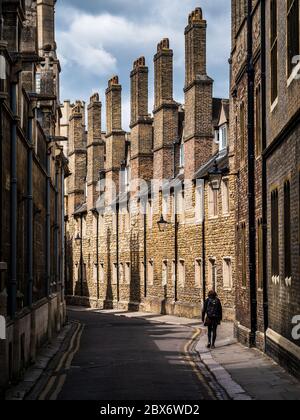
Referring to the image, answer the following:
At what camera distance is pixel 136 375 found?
18.2 m

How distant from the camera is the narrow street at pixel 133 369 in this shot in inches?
601

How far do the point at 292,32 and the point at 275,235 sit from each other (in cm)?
485

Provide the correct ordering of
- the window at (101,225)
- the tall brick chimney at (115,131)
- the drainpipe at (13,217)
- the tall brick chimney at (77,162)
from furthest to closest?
the tall brick chimney at (77,162) → the window at (101,225) → the tall brick chimney at (115,131) → the drainpipe at (13,217)

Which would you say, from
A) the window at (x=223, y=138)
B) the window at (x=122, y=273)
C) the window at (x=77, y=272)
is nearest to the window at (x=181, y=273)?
the window at (x=223, y=138)

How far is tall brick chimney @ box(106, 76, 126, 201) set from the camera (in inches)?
2286

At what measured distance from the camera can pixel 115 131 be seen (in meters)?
58.2

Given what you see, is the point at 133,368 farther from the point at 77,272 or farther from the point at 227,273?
the point at 77,272

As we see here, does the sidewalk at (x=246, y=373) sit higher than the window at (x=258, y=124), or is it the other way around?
the window at (x=258, y=124)

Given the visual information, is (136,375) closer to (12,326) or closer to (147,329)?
(12,326)

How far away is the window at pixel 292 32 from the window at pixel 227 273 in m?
20.3

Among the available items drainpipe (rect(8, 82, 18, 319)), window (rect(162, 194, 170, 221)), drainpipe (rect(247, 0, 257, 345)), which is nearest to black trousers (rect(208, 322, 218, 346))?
drainpipe (rect(247, 0, 257, 345))

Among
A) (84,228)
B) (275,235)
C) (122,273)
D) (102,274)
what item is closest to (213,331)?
(275,235)

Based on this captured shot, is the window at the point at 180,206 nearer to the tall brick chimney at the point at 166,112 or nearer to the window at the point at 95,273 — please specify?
the tall brick chimney at the point at 166,112

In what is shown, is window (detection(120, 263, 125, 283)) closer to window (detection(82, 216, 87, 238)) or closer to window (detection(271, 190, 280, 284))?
window (detection(82, 216, 87, 238))
